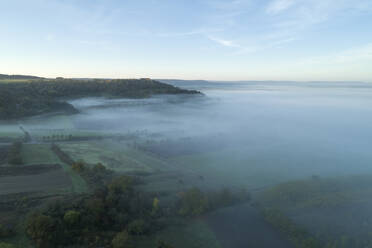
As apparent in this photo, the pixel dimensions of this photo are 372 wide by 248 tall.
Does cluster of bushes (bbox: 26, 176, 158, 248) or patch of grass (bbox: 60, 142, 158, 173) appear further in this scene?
patch of grass (bbox: 60, 142, 158, 173)

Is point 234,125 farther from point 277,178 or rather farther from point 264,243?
point 264,243

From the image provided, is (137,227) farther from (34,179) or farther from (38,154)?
(38,154)

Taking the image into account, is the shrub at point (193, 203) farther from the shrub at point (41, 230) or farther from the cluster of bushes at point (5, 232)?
the cluster of bushes at point (5, 232)

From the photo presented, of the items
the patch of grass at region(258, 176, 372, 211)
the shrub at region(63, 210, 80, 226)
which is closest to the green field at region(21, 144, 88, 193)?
the shrub at region(63, 210, 80, 226)

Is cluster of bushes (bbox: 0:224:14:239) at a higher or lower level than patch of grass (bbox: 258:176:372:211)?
higher

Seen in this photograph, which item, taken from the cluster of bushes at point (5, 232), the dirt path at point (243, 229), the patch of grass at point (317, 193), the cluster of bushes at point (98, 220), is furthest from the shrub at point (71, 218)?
the patch of grass at point (317, 193)

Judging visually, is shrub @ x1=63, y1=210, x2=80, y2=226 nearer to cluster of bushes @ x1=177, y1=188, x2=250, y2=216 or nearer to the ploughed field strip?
the ploughed field strip

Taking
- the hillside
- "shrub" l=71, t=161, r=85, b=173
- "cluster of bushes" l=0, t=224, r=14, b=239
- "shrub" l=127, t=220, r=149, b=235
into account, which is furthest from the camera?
the hillside
